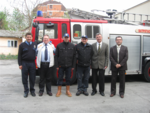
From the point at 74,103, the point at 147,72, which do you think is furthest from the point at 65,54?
the point at 147,72

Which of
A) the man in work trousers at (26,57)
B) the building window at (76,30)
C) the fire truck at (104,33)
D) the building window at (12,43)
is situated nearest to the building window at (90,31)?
the fire truck at (104,33)

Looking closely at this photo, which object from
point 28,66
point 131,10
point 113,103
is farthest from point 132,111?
point 131,10

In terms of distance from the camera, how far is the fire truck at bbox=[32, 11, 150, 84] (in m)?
6.11

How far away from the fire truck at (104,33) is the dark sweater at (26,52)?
3.16ft

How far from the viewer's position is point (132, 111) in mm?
3941

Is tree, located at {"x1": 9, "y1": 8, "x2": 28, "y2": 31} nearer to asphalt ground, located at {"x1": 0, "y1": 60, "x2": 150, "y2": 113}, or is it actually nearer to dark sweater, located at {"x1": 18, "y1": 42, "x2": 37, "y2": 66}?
dark sweater, located at {"x1": 18, "y1": 42, "x2": 37, "y2": 66}

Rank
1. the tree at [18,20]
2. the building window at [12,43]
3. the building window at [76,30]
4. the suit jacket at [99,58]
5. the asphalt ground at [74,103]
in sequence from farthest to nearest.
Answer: the building window at [12,43]
the tree at [18,20]
the building window at [76,30]
the suit jacket at [99,58]
the asphalt ground at [74,103]

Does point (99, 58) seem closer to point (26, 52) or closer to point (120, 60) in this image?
point (120, 60)

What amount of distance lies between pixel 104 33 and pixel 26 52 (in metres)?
3.30

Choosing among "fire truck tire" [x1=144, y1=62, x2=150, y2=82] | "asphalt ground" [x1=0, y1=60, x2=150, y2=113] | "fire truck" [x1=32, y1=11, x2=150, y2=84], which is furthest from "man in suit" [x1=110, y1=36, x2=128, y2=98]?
"fire truck tire" [x1=144, y1=62, x2=150, y2=82]

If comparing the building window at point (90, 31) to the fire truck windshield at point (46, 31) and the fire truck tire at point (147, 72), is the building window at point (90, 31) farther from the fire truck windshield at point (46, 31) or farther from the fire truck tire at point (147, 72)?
the fire truck tire at point (147, 72)

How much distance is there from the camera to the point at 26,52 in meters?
4.90

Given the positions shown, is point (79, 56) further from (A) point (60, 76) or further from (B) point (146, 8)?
(B) point (146, 8)

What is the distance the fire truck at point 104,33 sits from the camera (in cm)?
611
